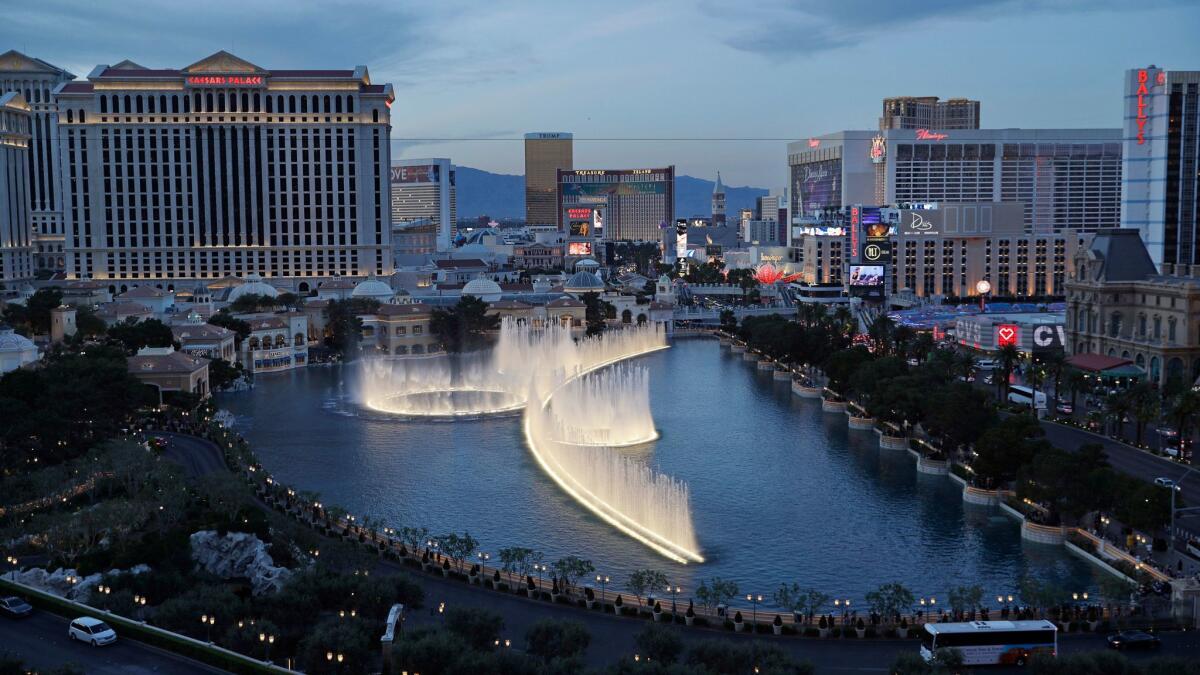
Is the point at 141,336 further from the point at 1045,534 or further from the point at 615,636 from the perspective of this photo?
the point at 1045,534

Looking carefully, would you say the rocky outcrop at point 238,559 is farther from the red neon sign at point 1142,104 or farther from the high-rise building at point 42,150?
the high-rise building at point 42,150

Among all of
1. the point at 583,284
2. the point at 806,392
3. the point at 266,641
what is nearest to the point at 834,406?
the point at 806,392

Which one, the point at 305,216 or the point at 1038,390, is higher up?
the point at 305,216

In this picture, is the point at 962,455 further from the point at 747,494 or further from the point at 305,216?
the point at 305,216

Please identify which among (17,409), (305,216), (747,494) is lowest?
(747,494)

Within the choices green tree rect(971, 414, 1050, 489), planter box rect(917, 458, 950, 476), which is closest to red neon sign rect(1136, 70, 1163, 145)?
planter box rect(917, 458, 950, 476)

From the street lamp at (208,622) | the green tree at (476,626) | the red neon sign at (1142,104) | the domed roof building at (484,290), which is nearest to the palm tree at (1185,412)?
the green tree at (476,626)

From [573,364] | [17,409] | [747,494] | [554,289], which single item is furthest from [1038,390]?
[554,289]
